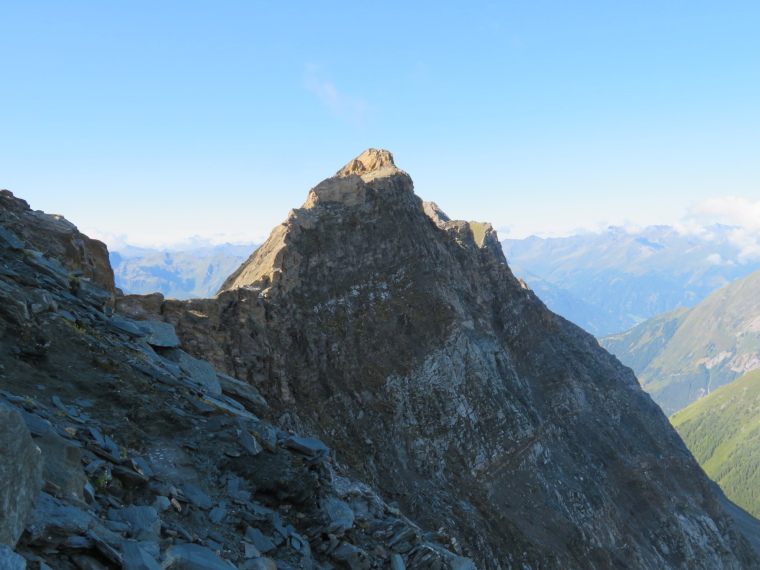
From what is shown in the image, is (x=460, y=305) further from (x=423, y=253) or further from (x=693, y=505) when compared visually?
(x=693, y=505)

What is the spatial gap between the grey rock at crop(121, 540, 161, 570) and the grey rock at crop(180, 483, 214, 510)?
3948mm

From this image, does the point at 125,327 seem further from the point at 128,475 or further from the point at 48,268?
the point at 128,475

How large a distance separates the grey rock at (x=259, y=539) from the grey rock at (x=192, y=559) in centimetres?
236

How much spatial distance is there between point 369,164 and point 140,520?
2267 inches

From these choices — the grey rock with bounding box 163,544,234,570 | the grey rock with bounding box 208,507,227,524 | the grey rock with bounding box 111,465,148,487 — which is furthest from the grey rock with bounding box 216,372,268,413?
the grey rock with bounding box 163,544,234,570

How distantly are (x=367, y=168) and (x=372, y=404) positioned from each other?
107 feet

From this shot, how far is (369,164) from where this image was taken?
216ft

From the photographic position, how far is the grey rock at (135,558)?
11.2 meters

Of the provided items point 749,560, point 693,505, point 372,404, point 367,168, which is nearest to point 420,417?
point 372,404

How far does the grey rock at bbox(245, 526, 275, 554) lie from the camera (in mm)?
15773

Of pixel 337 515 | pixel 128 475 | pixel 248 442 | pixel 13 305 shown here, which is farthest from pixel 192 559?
pixel 13 305

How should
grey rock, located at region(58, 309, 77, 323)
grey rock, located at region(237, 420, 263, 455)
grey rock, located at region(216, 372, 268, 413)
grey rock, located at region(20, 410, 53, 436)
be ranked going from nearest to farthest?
1. grey rock, located at region(20, 410, 53, 436)
2. grey rock, located at region(237, 420, 263, 455)
3. grey rock, located at region(58, 309, 77, 323)
4. grey rock, located at region(216, 372, 268, 413)

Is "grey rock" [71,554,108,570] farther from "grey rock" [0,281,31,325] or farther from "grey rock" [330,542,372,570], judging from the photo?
"grey rock" [0,281,31,325]

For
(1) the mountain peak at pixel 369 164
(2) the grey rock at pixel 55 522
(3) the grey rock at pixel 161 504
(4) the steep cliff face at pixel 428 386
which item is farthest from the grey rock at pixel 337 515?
(1) the mountain peak at pixel 369 164
